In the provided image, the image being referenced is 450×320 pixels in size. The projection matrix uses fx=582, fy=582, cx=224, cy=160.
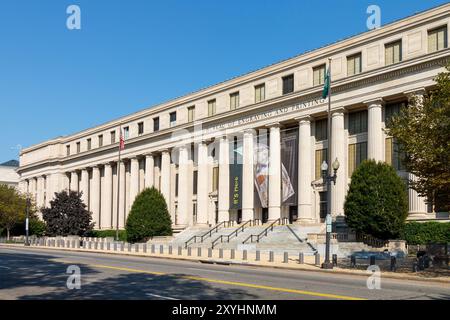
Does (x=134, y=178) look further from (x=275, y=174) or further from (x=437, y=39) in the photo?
(x=437, y=39)

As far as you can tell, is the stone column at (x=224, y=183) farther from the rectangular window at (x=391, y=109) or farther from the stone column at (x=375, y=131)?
the rectangular window at (x=391, y=109)

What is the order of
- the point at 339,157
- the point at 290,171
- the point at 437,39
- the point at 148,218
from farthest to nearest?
the point at 148,218, the point at 290,171, the point at 339,157, the point at 437,39

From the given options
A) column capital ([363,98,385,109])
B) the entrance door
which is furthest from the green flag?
the entrance door

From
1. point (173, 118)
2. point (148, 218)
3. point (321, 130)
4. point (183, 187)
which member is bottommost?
point (148, 218)

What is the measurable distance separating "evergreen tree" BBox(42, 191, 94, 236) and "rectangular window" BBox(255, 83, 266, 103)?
29.4 metres

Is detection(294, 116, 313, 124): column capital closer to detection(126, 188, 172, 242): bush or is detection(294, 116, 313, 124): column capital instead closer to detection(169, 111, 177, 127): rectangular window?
detection(126, 188, 172, 242): bush

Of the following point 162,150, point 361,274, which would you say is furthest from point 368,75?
point 162,150

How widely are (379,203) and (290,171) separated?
1745cm

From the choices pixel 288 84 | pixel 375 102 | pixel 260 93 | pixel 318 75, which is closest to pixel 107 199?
pixel 260 93

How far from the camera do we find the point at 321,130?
184 feet

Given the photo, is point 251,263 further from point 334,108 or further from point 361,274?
point 334,108

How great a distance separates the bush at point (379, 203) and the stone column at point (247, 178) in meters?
20.7
